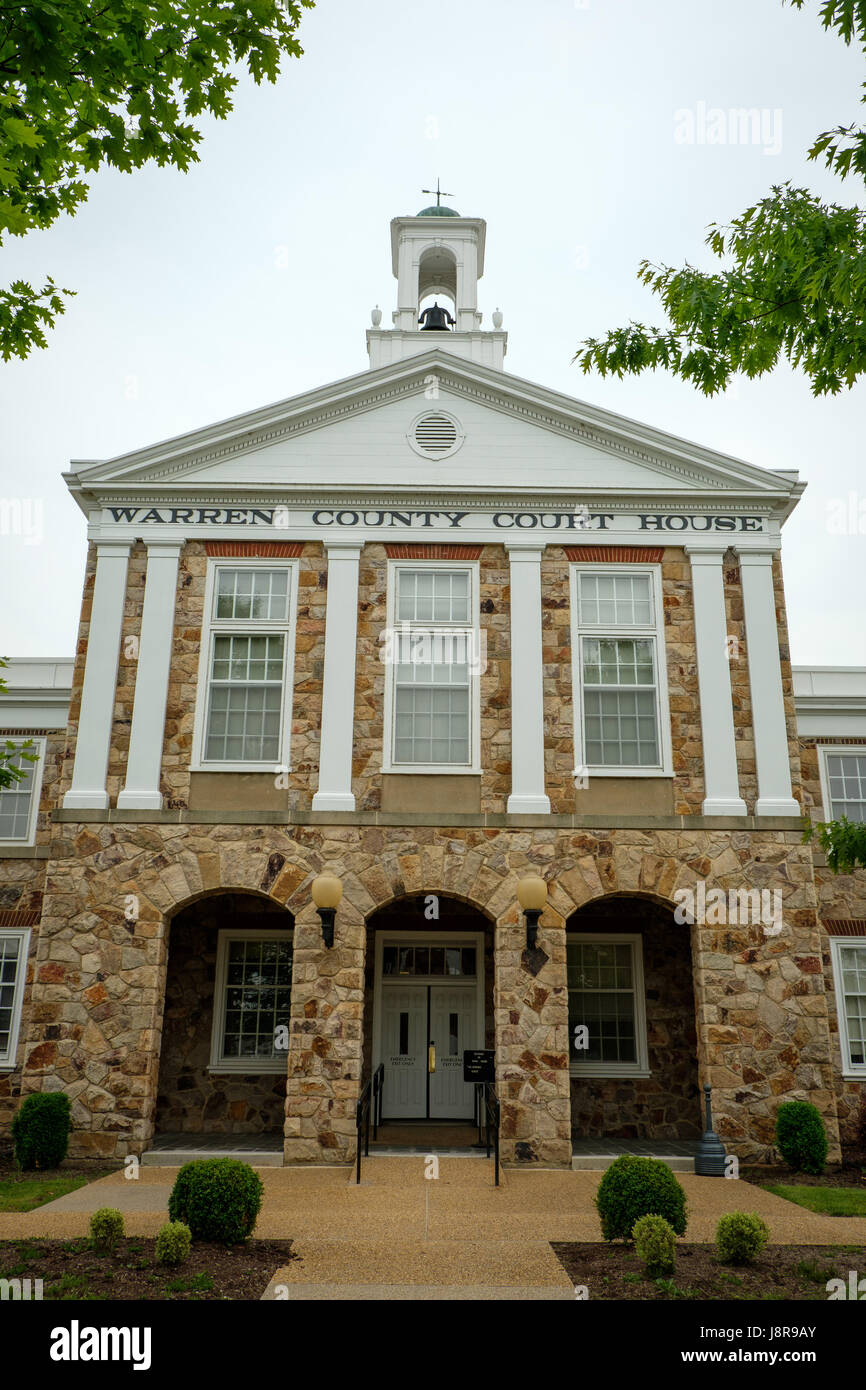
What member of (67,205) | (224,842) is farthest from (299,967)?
(67,205)

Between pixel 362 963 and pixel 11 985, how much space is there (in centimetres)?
605

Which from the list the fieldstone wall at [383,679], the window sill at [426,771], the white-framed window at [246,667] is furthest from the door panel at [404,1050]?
the white-framed window at [246,667]

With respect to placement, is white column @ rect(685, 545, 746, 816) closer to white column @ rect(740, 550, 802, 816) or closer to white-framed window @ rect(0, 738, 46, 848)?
white column @ rect(740, 550, 802, 816)

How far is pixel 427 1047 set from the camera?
51.5 ft

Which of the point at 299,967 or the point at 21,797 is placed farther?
the point at 21,797

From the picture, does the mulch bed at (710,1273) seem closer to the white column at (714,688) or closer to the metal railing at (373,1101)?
the metal railing at (373,1101)

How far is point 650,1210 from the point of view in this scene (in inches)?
340

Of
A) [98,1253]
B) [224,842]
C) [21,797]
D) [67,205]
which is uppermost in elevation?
[67,205]

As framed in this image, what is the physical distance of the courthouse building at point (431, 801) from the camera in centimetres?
1344

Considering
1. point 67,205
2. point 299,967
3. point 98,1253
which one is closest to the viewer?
point 67,205

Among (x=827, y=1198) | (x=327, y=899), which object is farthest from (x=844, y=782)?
(x=327, y=899)

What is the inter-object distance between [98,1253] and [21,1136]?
Result: 487 cm

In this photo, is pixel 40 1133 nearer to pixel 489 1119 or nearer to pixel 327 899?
pixel 327 899

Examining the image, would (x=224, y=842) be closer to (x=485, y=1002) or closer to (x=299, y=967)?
(x=299, y=967)
